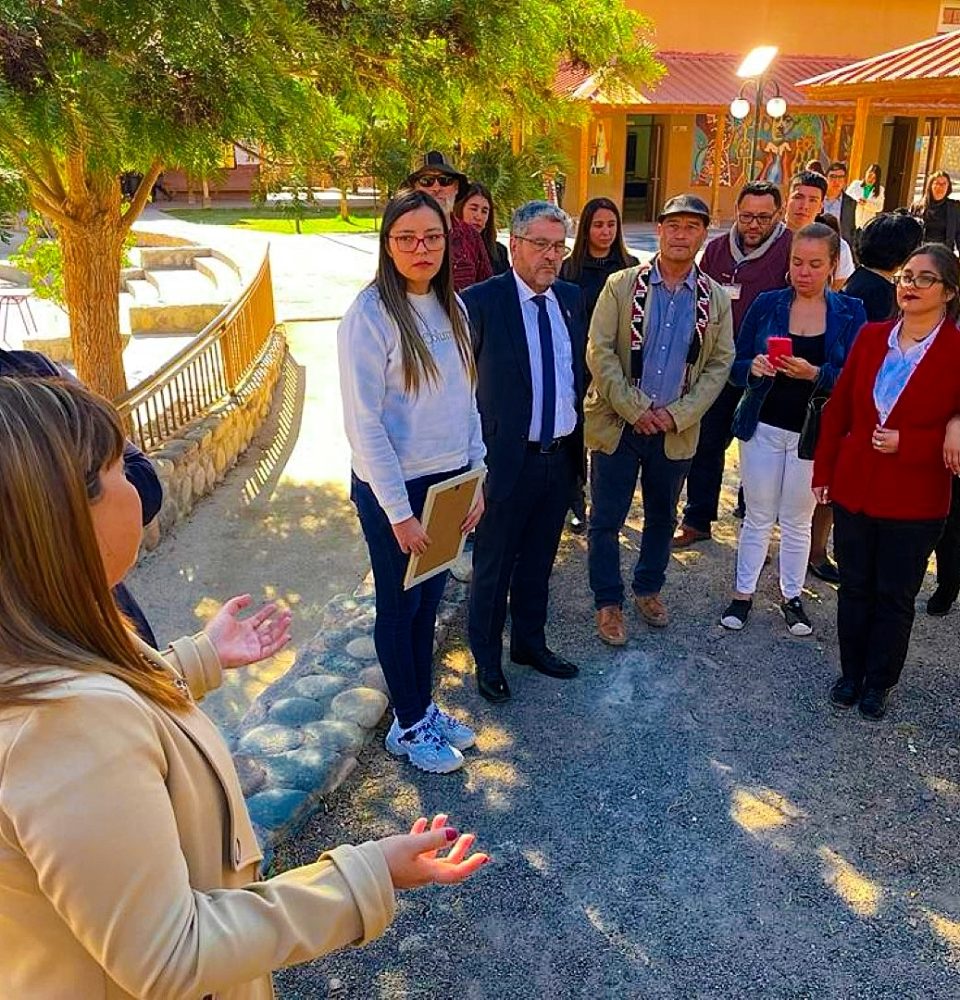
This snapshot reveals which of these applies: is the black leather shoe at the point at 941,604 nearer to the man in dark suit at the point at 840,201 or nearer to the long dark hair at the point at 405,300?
the long dark hair at the point at 405,300

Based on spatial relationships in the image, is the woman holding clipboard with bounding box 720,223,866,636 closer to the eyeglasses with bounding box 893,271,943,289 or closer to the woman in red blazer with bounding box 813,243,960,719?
the woman in red blazer with bounding box 813,243,960,719

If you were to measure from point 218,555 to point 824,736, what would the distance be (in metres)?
4.21

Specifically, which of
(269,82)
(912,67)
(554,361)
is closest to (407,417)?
(554,361)

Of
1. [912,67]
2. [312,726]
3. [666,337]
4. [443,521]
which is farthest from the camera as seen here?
[912,67]

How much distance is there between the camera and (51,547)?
101 cm

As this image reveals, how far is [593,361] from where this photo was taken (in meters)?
3.93

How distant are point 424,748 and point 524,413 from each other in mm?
1268

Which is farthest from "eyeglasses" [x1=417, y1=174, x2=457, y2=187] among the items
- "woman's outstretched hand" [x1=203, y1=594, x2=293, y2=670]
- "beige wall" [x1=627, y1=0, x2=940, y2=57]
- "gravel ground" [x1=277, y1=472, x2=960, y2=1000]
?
"beige wall" [x1=627, y1=0, x2=940, y2=57]

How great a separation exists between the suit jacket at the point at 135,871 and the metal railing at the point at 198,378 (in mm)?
5085

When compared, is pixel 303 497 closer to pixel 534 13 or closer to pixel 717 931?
pixel 534 13

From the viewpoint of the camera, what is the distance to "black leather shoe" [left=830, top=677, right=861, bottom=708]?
355cm

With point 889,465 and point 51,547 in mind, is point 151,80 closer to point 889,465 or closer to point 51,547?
point 889,465

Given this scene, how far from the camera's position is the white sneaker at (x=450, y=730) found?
3.25 m

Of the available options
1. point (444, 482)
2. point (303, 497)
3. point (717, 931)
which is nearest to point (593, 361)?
point (444, 482)
